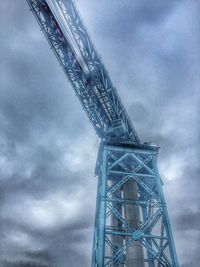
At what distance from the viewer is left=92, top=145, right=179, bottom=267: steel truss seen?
40.8 ft

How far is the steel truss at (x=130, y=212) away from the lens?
12422mm

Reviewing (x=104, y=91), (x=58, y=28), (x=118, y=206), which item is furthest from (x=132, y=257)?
(x=58, y=28)

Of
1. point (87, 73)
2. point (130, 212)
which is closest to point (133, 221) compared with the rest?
point (130, 212)

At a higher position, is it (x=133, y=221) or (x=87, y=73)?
(x=87, y=73)

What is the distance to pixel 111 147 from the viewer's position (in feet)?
51.9

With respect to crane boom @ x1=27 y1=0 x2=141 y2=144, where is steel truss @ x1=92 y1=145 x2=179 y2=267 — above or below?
below

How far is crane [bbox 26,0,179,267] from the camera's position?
45.2ft

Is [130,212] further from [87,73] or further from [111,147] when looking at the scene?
[87,73]

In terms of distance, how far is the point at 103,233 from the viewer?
477 inches

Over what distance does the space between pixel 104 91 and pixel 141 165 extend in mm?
5769

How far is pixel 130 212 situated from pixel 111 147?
417cm

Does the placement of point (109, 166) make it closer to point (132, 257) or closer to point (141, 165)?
point (141, 165)

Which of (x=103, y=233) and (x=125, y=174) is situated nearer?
(x=103, y=233)

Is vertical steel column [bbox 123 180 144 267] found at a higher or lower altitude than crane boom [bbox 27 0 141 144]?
lower
